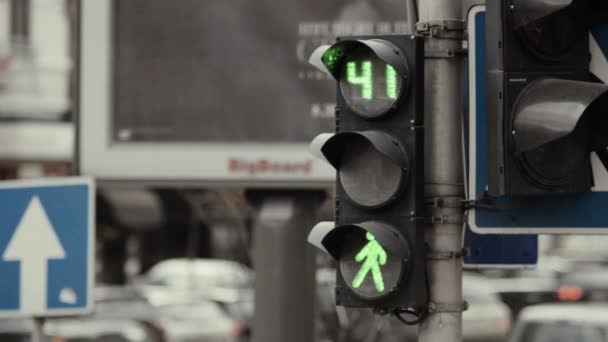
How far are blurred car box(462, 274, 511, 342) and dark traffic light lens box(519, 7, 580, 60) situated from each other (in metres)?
19.7

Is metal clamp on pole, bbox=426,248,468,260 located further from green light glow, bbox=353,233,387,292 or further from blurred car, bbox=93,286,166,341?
blurred car, bbox=93,286,166,341

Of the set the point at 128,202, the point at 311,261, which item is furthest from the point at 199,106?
the point at 128,202

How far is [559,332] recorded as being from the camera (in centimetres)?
1559

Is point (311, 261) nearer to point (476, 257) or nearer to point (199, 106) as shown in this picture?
point (199, 106)

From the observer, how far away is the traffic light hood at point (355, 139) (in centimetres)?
606

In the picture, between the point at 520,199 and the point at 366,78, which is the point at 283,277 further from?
the point at 520,199

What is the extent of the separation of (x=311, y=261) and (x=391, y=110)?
81.6 inches

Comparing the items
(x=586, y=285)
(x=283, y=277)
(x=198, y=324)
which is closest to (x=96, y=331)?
(x=198, y=324)

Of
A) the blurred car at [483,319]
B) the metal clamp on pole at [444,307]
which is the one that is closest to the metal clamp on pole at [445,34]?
the metal clamp on pole at [444,307]

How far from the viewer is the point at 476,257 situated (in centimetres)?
659

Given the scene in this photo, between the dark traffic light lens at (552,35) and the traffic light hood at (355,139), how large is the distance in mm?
598

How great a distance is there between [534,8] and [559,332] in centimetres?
1014

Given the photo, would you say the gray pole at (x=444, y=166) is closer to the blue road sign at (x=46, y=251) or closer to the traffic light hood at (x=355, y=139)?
the traffic light hood at (x=355, y=139)

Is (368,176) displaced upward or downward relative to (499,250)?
upward
